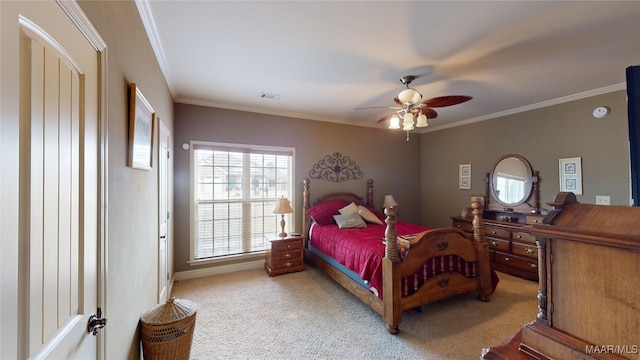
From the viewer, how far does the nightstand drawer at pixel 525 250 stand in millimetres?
3262

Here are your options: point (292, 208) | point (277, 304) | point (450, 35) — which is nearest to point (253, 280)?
point (277, 304)

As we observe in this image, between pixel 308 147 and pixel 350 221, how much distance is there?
1486 millimetres

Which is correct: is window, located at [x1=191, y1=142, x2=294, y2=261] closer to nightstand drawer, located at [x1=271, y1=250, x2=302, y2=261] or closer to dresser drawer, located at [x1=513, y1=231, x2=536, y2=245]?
nightstand drawer, located at [x1=271, y1=250, x2=302, y2=261]

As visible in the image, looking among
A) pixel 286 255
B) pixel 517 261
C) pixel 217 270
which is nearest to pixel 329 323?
pixel 286 255

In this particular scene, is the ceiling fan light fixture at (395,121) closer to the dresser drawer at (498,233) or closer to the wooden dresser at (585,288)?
the wooden dresser at (585,288)

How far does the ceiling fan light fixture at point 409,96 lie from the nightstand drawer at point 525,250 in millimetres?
2678

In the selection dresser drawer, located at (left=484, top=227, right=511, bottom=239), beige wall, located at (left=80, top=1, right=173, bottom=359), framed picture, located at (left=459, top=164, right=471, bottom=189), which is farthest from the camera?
framed picture, located at (left=459, top=164, right=471, bottom=189)

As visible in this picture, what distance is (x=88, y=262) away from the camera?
95cm

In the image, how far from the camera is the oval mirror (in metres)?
3.71

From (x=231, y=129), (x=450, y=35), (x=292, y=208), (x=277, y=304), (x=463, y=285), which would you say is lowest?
(x=277, y=304)

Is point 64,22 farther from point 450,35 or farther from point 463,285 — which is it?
point 463,285

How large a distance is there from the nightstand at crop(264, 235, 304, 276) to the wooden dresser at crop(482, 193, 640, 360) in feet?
10.2

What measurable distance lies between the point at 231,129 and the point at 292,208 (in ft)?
5.20

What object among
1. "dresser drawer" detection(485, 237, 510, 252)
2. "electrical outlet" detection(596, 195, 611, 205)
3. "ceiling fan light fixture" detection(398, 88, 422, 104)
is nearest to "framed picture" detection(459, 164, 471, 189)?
"dresser drawer" detection(485, 237, 510, 252)
